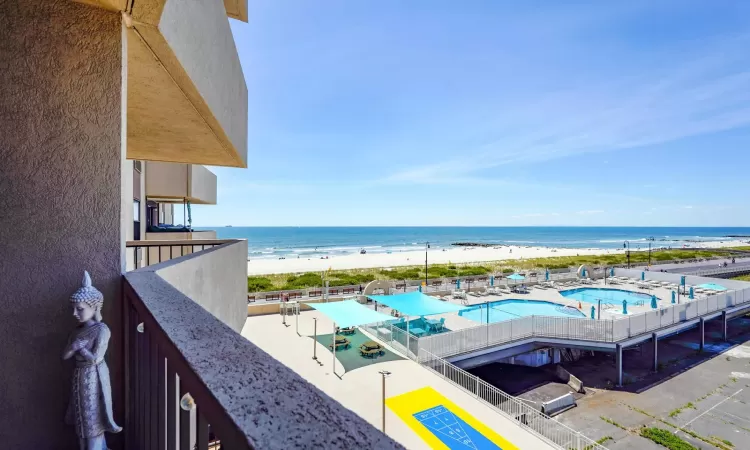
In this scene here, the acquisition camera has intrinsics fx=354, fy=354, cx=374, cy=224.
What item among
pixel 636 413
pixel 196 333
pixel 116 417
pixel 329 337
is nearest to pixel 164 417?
pixel 196 333

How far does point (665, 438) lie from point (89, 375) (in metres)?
13.7

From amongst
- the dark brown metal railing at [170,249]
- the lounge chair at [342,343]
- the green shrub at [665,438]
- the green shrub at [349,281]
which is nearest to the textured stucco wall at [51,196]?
the dark brown metal railing at [170,249]

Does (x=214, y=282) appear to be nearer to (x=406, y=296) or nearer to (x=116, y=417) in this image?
(x=116, y=417)

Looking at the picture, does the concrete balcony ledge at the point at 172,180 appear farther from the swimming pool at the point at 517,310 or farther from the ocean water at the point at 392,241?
the ocean water at the point at 392,241

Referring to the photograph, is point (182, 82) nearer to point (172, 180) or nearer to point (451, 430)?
point (451, 430)

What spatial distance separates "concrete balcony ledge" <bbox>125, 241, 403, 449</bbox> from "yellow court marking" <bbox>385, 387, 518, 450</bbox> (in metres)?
7.51

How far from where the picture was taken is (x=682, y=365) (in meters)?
15.7

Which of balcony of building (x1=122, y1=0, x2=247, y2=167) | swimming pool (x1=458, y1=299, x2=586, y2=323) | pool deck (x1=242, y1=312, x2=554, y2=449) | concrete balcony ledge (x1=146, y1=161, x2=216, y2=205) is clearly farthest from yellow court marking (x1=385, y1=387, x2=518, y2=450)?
concrete balcony ledge (x1=146, y1=161, x2=216, y2=205)

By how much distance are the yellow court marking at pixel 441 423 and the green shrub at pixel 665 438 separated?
5898 millimetres

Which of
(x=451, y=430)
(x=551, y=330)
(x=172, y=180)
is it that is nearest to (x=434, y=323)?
(x=551, y=330)

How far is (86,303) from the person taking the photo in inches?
73.9

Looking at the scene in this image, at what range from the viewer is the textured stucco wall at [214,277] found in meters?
2.86

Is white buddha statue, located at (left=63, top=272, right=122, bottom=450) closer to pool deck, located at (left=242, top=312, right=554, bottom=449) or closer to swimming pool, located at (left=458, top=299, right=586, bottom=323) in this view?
pool deck, located at (left=242, top=312, right=554, bottom=449)

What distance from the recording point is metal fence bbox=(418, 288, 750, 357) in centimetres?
1193
